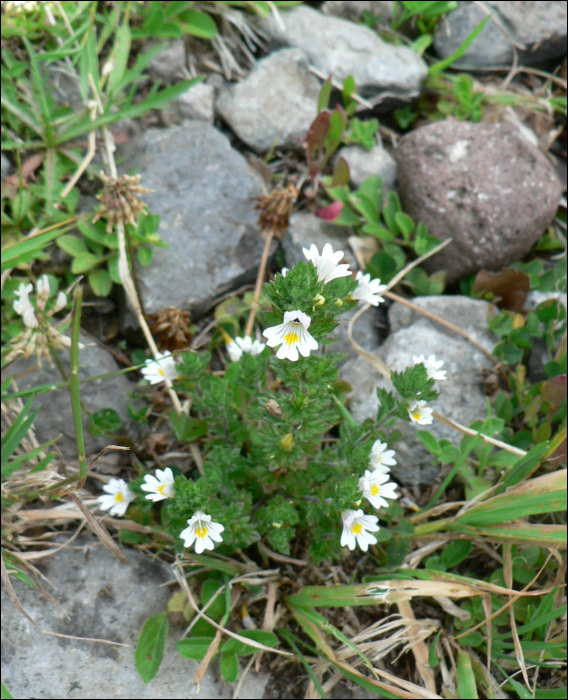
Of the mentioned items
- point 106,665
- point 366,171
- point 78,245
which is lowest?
point 106,665

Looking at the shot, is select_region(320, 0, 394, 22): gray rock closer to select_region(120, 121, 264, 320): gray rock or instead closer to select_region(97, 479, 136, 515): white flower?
select_region(120, 121, 264, 320): gray rock

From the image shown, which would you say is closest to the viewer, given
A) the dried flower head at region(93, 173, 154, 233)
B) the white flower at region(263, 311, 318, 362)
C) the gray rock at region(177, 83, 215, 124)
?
the white flower at region(263, 311, 318, 362)

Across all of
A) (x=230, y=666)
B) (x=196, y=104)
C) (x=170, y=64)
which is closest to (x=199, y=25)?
(x=170, y=64)

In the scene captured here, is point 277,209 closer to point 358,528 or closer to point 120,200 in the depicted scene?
point 120,200

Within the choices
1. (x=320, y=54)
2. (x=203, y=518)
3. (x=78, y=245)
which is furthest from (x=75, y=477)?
(x=320, y=54)

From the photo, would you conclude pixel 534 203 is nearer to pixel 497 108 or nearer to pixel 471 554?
pixel 497 108

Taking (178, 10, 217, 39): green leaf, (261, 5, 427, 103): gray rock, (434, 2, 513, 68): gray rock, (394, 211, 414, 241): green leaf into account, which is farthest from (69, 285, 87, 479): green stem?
(434, 2, 513, 68): gray rock
